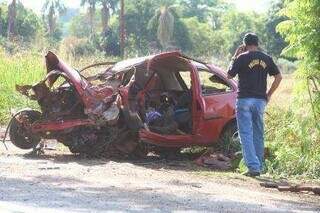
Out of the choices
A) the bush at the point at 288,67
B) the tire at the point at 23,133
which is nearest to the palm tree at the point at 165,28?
the bush at the point at 288,67

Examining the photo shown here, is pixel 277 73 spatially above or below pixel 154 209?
above

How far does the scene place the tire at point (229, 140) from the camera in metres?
11.5

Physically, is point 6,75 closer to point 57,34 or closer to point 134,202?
point 134,202

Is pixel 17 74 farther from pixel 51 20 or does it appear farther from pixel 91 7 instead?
pixel 91 7

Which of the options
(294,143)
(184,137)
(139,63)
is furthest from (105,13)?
(294,143)

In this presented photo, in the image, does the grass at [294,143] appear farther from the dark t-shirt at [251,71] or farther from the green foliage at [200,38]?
the green foliage at [200,38]

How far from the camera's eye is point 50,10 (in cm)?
8981

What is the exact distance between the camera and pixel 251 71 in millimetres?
9500

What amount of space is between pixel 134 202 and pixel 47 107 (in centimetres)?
440

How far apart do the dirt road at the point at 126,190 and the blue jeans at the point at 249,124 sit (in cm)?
30

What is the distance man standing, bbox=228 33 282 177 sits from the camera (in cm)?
949

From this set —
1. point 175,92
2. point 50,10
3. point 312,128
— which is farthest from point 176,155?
point 50,10

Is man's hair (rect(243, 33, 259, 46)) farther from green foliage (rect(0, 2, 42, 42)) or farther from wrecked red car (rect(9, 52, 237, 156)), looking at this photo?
green foliage (rect(0, 2, 42, 42))

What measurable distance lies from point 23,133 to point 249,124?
394 cm
